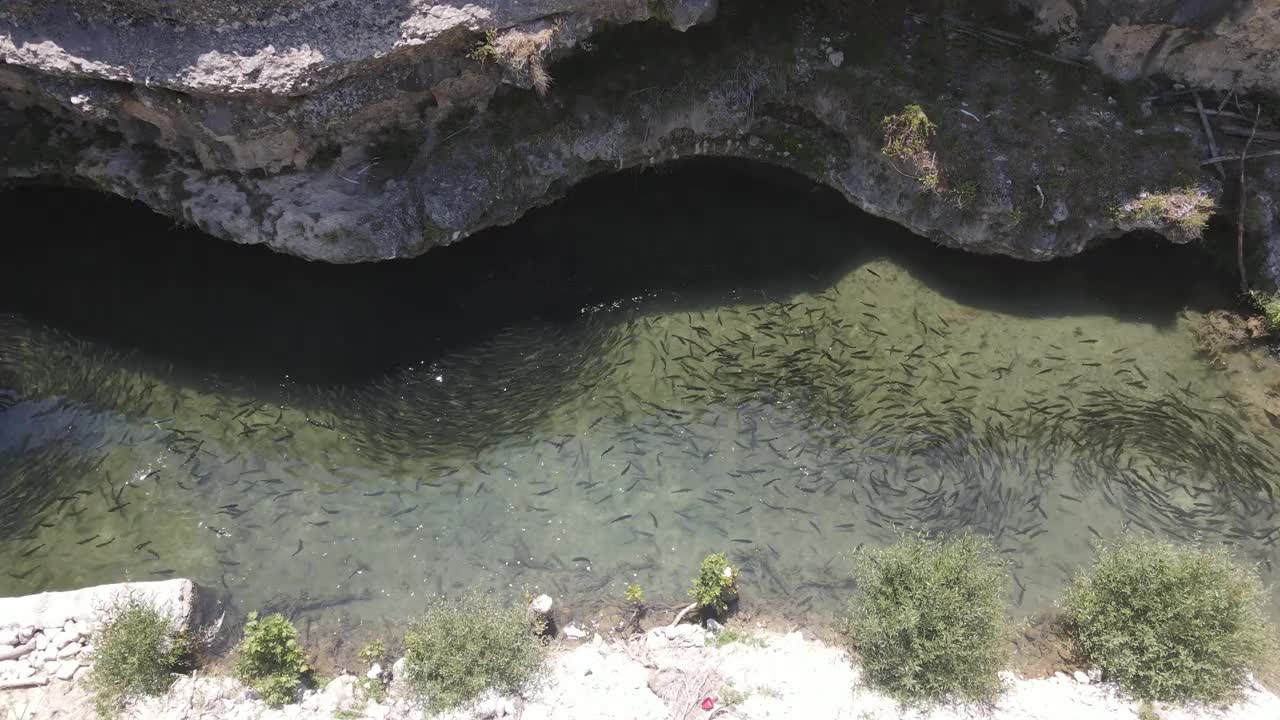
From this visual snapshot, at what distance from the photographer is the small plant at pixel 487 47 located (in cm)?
1026

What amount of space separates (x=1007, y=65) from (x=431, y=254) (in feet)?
38.5

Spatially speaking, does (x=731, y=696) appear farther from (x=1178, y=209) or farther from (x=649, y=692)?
(x=1178, y=209)

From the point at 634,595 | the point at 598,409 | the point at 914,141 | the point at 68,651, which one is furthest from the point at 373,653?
the point at 914,141

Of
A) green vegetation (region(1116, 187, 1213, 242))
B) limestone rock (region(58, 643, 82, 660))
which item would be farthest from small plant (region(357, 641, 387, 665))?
green vegetation (region(1116, 187, 1213, 242))

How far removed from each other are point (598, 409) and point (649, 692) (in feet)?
16.0

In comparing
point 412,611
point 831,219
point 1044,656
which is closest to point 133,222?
point 412,611

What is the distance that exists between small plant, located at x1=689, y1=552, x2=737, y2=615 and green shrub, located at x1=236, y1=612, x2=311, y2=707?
20.3 feet

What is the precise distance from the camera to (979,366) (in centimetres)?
1279

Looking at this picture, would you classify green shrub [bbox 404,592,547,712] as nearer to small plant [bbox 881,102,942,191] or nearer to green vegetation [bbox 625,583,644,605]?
green vegetation [bbox 625,583,644,605]

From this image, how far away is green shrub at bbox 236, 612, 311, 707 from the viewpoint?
9.91m

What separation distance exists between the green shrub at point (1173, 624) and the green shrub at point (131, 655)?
14019 mm

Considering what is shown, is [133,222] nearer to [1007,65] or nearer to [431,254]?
[431,254]

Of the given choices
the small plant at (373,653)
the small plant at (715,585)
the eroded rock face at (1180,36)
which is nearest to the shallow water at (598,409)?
the small plant at (373,653)

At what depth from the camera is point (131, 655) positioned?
980cm
